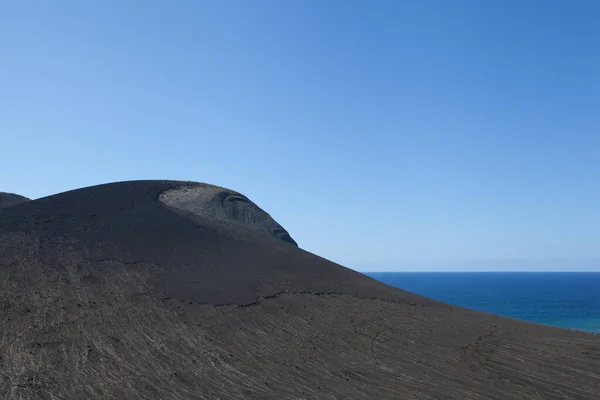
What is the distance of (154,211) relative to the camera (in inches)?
1490

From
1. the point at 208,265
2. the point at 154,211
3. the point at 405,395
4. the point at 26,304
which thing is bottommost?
the point at 405,395

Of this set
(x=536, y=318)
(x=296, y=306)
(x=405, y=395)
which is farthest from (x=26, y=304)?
(x=536, y=318)

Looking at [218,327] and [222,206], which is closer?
[218,327]

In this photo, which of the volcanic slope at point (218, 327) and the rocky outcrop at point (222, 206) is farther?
the rocky outcrop at point (222, 206)

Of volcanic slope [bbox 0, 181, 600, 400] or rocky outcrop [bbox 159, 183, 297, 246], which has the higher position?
rocky outcrop [bbox 159, 183, 297, 246]

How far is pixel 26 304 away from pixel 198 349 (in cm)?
844

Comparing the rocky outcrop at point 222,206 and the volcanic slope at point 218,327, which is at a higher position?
the rocky outcrop at point 222,206

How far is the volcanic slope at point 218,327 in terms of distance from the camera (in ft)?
62.0

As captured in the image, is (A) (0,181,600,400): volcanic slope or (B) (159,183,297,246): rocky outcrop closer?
(A) (0,181,600,400): volcanic slope

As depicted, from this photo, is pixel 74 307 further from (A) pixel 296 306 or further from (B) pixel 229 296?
(A) pixel 296 306

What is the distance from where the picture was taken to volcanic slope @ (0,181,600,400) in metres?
18.9

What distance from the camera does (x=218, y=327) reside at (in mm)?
24047

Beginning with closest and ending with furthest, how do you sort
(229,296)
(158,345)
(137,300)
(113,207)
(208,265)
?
1. (158,345)
2. (137,300)
3. (229,296)
4. (208,265)
5. (113,207)

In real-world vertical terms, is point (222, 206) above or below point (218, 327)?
above
